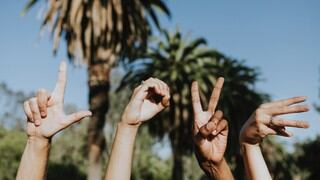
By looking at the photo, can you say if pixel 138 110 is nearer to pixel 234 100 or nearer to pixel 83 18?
pixel 83 18

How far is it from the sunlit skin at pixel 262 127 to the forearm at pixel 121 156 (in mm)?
528

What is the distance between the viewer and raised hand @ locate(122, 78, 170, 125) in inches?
93.6

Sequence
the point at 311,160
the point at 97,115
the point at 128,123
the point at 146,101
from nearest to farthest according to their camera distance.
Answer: the point at 128,123 < the point at 146,101 < the point at 97,115 < the point at 311,160

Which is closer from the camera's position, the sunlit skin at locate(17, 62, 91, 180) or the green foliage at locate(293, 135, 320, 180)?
the sunlit skin at locate(17, 62, 91, 180)

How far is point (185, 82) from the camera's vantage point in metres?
26.7

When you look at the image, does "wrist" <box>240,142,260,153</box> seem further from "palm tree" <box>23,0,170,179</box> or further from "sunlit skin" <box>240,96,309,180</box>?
"palm tree" <box>23,0,170,179</box>

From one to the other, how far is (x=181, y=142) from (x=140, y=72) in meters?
4.25

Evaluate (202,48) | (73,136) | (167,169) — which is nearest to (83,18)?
(202,48)

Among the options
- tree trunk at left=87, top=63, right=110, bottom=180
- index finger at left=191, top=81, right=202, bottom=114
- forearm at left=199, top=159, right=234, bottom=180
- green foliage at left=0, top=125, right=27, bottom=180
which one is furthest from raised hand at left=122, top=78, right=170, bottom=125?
green foliage at left=0, top=125, right=27, bottom=180

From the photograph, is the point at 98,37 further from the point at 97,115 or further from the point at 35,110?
the point at 35,110

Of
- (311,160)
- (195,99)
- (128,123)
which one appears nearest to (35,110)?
(128,123)

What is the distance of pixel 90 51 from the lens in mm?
17391

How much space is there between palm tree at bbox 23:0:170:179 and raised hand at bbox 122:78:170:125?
13602 millimetres

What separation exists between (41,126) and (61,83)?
0.99 ft
